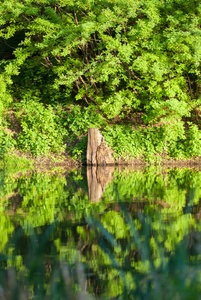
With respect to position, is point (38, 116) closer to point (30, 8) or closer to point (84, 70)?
point (84, 70)

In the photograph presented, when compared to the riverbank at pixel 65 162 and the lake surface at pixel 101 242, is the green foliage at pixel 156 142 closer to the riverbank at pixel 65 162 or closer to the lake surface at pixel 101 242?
the riverbank at pixel 65 162

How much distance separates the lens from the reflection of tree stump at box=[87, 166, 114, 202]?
9.55 meters

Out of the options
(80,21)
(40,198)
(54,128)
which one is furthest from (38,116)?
(40,198)

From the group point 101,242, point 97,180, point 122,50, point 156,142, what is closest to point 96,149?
point 156,142

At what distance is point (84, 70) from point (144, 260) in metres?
12.1

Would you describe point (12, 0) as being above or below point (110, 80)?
above

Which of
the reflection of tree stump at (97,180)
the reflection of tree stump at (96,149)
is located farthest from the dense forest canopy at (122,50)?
the reflection of tree stump at (97,180)

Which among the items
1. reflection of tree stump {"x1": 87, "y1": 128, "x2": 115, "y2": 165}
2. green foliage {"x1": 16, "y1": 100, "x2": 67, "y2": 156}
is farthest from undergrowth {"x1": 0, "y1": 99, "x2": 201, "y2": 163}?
reflection of tree stump {"x1": 87, "y1": 128, "x2": 115, "y2": 165}

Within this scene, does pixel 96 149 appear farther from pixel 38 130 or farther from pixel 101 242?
pixel 101 242

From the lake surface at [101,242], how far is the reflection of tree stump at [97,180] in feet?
0.20

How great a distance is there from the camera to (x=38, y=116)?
57.8 ft

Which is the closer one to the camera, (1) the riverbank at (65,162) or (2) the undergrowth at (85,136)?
(1) the riverbank at (65,162)

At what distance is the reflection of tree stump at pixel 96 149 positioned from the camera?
1589 cm

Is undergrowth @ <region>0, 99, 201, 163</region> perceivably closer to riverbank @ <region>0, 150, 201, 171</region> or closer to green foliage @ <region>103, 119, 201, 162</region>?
green foliage @ <region>103, 119, 201, 162</region>
